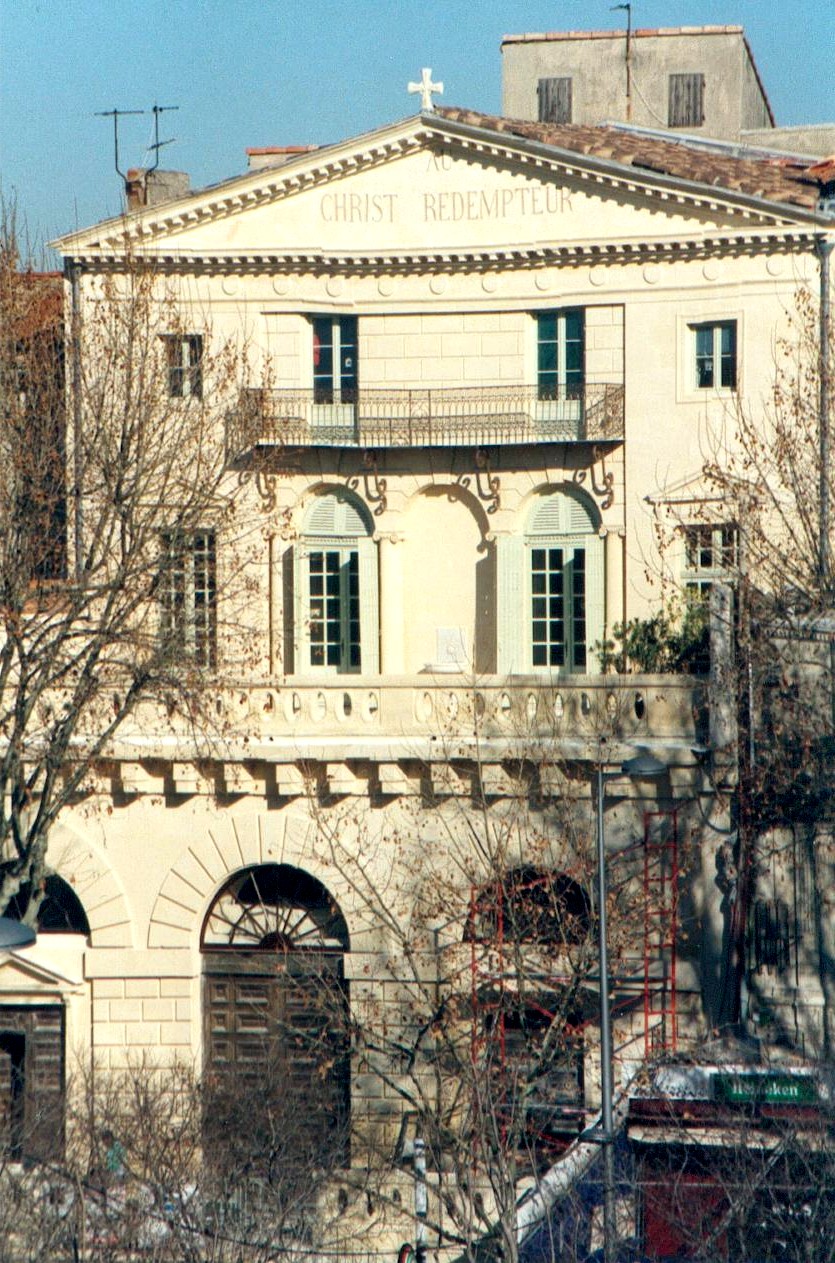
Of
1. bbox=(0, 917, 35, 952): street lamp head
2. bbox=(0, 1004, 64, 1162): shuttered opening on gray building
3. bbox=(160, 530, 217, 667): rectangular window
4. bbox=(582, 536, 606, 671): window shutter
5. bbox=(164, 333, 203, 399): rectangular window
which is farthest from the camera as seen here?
bbox=(582, 536, 606, 671): window shutter

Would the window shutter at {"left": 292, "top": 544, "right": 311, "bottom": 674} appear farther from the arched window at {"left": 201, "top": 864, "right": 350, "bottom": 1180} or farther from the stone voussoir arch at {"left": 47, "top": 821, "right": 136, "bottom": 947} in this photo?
the stone voussoir arch at {"left": 47, "top": 821, "right": 136, "bottom": 947}

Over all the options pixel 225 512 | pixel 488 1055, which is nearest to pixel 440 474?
pixel 225 512

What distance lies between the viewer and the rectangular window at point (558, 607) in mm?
36719

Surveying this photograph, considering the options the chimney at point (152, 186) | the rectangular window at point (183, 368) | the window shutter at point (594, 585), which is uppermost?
the chimney at point (152, 186)

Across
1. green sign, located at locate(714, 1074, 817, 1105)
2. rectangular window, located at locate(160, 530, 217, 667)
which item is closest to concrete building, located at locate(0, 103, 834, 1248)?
rectangular window, located at locate(160, 530, 217, 667)

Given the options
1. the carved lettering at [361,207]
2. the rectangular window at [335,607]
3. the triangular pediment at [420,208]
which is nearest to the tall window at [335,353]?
the triangular pediment at [420,208]

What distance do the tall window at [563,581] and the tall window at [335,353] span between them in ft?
14.2

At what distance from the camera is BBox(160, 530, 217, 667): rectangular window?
93.5 ft

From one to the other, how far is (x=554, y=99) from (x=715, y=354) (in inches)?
697

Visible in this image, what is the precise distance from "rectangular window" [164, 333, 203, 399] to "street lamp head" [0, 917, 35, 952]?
45.0ft

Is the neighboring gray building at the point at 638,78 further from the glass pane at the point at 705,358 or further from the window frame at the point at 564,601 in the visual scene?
the window frame at the point at 564,601

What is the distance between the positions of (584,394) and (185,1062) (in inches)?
554

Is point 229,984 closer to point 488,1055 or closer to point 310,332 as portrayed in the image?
point 488,1055

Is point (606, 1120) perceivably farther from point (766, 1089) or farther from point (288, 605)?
point (288, 605)
